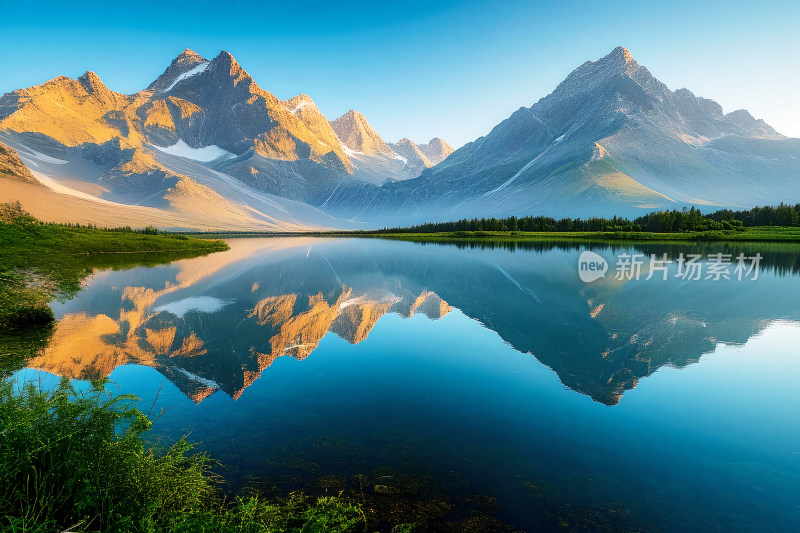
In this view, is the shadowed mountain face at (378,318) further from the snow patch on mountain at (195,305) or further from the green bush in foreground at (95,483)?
the green bush in foreground at (95,483)

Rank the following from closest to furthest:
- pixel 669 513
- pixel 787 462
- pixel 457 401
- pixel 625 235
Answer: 1. pixel 669 513
2. pixel 787 462
3. pixel 457 401
4. pixel 625 235

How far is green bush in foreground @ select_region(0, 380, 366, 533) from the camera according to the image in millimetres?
6844

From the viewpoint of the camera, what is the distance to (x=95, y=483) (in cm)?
757

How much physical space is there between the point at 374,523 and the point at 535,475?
194 inches

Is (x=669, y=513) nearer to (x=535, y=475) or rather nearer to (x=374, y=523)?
(x=535, y=475)

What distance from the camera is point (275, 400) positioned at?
16.7 meters

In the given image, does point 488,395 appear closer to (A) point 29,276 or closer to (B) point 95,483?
(B) point 95,483

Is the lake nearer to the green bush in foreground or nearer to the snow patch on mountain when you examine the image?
the snow patch on mountain

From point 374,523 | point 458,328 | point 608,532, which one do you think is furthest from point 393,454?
point 458,328

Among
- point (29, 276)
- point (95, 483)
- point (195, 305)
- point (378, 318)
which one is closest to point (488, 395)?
point (95, 483)

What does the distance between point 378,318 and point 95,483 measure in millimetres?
25883

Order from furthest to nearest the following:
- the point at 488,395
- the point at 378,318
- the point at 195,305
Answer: the point at 195,305
the point at 378,318
the point at 488,395

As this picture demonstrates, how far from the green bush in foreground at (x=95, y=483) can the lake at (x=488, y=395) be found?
2.74 meters

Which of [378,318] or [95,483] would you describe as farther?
[378,318]
